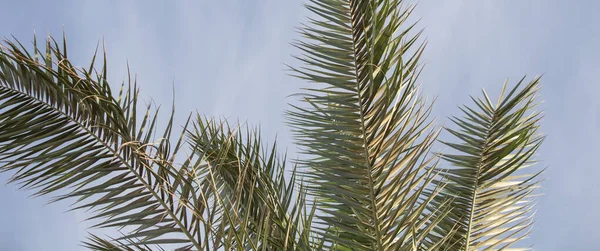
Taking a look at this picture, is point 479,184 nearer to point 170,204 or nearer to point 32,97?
point 170,204

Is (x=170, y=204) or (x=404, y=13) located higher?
(x=404, y=13)

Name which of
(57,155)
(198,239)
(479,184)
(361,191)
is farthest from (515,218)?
(57,155)

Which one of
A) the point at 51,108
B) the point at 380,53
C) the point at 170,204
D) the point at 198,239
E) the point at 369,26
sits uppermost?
the point at 369,26

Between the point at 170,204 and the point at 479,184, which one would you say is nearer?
the point at 170,204

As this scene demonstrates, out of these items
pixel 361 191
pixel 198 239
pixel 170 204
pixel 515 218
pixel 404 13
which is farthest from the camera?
pixel 515 218

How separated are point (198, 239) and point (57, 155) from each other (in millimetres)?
687

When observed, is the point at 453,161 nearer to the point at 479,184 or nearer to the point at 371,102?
the point at 479,184

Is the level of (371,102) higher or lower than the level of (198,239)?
higher

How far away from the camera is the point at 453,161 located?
11.5 feet

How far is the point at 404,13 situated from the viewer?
2.72 m

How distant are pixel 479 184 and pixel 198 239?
6.01 feet

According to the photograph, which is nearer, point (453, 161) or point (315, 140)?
point (315, 140)

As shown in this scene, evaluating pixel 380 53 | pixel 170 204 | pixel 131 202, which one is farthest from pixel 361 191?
pixel 131 202

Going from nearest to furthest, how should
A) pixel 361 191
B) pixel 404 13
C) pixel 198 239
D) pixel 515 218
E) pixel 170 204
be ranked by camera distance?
pixel 198 239, pixel 170 204, pixel 361 191, pixel 404 13, pixel 515 218
